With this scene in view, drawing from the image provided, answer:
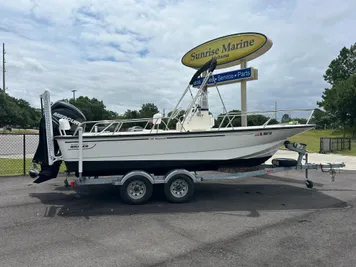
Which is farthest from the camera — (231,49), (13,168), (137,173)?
(231,49)

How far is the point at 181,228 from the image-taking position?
507 centimetres

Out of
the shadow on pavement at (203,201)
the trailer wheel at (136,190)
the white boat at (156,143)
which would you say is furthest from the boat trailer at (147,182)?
the white boat at (156,143)

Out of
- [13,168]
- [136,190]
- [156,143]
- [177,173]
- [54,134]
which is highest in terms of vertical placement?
[54,134]

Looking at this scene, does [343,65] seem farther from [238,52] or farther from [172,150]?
[172,150]

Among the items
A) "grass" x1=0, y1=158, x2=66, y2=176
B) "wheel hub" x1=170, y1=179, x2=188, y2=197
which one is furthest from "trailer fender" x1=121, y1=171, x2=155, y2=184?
"grass" x1=0, y1=158, x2=66, y2=176

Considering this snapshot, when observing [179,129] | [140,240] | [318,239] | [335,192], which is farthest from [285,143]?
[140,240]

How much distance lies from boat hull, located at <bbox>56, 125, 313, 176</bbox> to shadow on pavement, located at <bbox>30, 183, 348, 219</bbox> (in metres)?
0.72

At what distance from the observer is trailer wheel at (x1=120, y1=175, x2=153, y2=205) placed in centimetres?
648

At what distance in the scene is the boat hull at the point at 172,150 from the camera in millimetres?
A: 6527

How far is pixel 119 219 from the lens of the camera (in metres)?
5.56

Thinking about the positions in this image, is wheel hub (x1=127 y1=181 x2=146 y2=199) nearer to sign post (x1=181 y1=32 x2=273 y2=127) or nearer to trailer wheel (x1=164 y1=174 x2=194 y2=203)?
trailer wheel (x1=164 y1=174 x2=194 y2=203)

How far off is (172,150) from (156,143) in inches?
16.0

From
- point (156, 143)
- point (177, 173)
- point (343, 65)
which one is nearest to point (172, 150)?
point (156, 143)

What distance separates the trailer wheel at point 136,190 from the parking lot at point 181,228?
19cm
